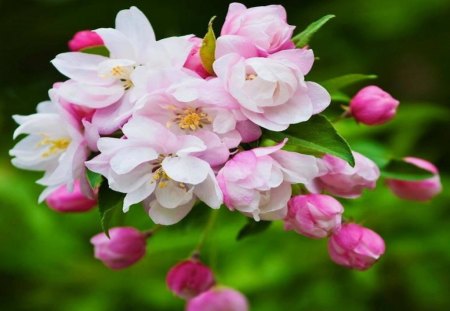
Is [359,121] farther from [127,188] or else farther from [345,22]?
[345,22]

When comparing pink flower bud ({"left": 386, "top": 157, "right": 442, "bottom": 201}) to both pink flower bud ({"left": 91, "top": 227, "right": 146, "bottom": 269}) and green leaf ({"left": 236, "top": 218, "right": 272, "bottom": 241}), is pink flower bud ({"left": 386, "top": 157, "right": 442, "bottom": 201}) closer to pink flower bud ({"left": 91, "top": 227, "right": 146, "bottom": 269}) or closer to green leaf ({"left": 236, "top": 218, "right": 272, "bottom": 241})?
green leaf ({"left": 236, "top": 218, "right": 272, "bottom": 241})

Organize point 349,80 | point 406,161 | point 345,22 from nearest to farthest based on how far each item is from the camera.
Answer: point 349,80 < point 406,161 < point 345,22

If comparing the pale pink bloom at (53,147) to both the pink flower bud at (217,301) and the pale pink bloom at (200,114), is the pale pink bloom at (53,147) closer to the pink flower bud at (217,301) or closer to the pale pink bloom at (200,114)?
the pale pink bloom at (200,114)

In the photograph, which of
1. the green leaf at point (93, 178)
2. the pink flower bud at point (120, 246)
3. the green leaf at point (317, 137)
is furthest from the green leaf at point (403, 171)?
the green leaf at point (93, 178)

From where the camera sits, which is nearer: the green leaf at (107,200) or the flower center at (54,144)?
the green leaf at (107,200)

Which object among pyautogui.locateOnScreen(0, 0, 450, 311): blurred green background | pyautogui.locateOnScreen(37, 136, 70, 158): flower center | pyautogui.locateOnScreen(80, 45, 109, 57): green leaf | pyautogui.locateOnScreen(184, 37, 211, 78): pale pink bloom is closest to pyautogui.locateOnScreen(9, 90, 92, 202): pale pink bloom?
pyautogui.locateOnScreen(37, 136, 70, 158): flower center

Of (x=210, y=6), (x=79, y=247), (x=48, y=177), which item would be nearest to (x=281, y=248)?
(x=79, y=247)

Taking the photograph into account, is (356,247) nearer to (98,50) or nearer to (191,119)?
(191,119)
